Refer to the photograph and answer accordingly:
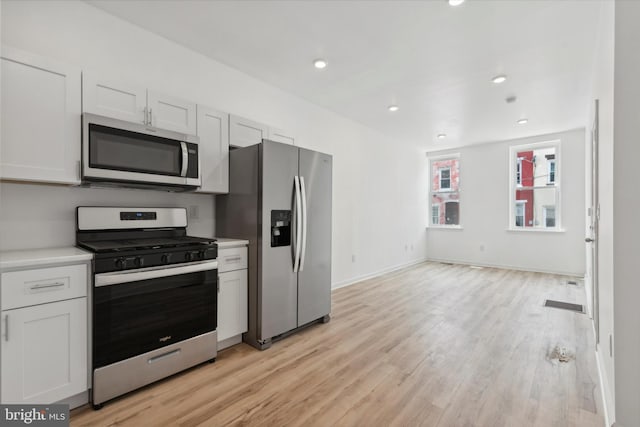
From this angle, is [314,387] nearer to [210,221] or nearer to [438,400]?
[438,400]

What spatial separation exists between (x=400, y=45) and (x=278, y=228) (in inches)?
81.7

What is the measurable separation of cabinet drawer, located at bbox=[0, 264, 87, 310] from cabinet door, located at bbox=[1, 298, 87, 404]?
0.04 meters

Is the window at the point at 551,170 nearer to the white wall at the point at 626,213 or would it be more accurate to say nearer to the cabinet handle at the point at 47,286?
the white wall at the point at 626,213

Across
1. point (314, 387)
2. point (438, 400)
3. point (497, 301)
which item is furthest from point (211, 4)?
point (497, 301)

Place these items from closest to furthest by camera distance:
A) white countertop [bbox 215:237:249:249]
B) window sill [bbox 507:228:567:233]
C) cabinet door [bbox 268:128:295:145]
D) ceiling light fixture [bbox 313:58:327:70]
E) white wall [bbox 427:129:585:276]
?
white countertop [bbox 215:237:249:249] < ceiling light fixture [bbox 313:58:327:70] < cabinet door [bbox 268:128:295:145] < white wall [bbox 427:129:585:276] < window sill [bbox 507:228:567:233]

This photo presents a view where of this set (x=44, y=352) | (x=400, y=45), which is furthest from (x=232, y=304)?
(x=400, y=45)

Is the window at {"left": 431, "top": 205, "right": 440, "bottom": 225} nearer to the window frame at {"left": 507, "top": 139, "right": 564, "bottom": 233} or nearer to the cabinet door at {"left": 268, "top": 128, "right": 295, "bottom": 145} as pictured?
the window frame at {"left": 507, "top": 139, "right": 564, "bottom": 233}

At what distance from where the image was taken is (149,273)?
6.75 feet

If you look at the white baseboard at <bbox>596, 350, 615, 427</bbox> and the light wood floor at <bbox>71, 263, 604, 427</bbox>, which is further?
the light wood floor at <bbox>71, 263, 604, 427</bbox>

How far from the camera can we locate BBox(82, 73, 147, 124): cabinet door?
2.09 metres

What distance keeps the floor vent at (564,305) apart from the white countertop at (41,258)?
4982 millimetres

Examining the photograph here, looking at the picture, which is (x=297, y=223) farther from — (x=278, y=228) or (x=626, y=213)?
(x=626, y=213)

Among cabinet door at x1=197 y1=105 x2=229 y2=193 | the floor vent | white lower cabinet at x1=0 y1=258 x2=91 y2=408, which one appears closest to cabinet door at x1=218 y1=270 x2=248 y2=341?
cabinet door at x1=197 y1=105 x2=229 y2=193

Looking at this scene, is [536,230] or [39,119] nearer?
[39,119]
